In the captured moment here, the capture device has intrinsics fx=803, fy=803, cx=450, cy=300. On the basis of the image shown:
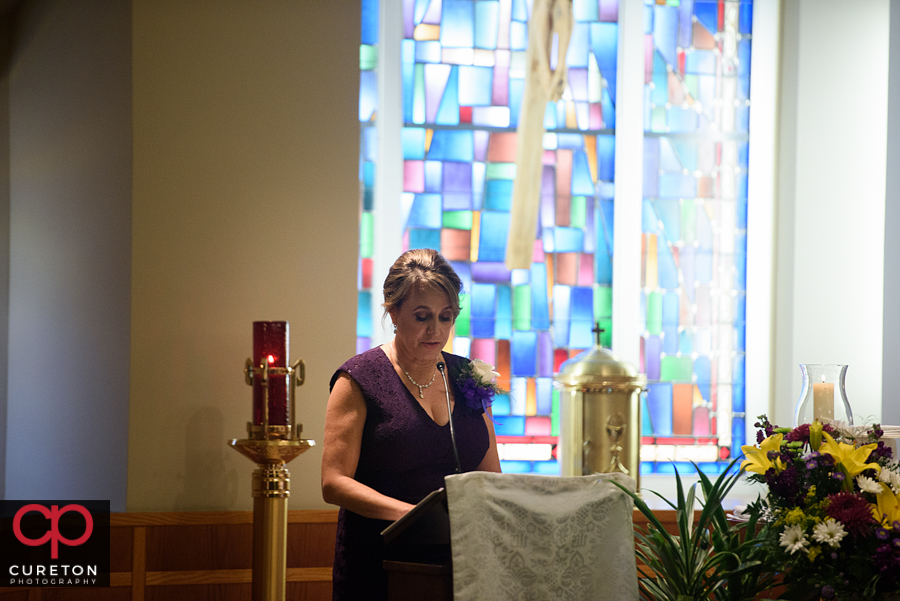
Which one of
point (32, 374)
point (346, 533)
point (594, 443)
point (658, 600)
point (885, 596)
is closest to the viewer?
point (885, 596)

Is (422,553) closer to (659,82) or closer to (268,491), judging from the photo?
(268,491)

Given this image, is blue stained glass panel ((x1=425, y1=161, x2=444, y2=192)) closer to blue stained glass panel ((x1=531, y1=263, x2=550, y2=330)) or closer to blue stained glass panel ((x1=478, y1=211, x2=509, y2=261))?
blue stained glass panel ((x1=478, y1=211, x2=509, y2=261))

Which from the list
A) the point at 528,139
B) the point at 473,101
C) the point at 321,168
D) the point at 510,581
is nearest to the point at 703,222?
the point at 528,139

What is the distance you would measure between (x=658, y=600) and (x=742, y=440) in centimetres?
242

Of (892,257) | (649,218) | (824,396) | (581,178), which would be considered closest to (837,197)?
(892,257)

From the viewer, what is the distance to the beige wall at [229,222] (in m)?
3.00

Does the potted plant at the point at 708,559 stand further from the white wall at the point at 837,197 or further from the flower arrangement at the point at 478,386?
the white wall at the point at 837,197

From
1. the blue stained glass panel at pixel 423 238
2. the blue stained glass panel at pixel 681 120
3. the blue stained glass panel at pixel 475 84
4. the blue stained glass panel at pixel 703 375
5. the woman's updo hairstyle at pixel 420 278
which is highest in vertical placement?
the blue stained glass panel at pixel 475 84

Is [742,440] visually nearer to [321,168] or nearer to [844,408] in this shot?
[844,408]

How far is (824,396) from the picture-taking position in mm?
2461

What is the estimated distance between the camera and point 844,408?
8.04ft

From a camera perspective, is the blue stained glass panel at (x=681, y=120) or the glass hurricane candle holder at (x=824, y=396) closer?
the glass hurricane candle holder at (x=824, y=396)

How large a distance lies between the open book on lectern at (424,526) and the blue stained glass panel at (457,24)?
111 inches

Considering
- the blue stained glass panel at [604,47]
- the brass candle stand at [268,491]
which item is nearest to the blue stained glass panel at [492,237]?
the blue stained glass panel at [604,47]
